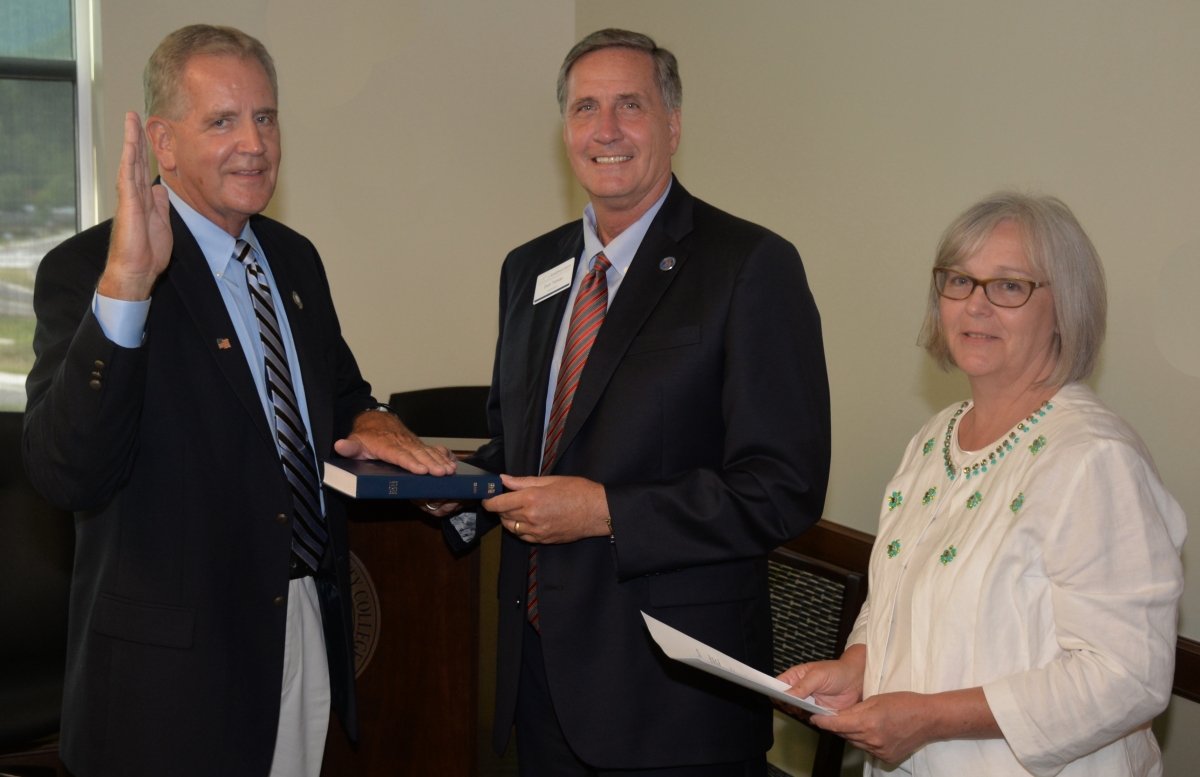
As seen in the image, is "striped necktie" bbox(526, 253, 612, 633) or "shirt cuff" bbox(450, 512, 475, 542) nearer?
"striped necktie" bbox(526, 253, 612, 633)

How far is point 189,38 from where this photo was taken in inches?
86.7

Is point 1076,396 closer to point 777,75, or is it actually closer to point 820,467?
point 820,467

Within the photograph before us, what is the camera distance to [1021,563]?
5.37 ft

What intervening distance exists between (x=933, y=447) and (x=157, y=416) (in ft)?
5.30

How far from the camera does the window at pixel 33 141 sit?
491 cm

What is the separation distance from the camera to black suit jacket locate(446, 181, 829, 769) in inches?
79.9

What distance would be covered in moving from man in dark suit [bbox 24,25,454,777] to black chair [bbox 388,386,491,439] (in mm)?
2644

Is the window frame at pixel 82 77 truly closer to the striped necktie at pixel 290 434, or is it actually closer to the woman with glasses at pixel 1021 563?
the striped necktie at pixel 290 434

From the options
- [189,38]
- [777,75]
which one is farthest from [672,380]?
[777,75]

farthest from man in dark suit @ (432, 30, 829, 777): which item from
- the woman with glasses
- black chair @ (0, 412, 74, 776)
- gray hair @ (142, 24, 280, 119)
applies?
black chair @ (0, 412, 74, 776)

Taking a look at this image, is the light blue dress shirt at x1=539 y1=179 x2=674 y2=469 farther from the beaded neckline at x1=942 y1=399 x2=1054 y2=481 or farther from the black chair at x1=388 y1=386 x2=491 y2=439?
the black chair at x1=388 y1=386 x2=491 y2=439

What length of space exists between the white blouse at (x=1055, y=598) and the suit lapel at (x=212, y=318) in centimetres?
141

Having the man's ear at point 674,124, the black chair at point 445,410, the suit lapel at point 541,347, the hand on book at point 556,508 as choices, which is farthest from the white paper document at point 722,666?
the black chair at point 445,410

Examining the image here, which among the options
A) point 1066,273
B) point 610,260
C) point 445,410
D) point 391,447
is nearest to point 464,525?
point 391,447
